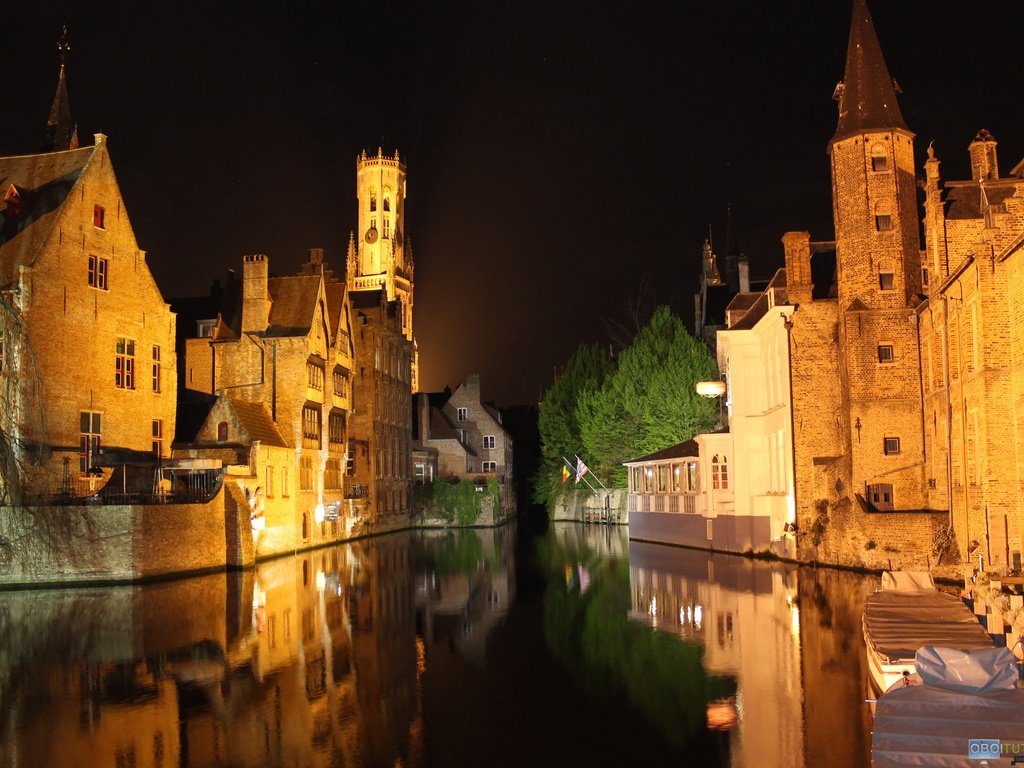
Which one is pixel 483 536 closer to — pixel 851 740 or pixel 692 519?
pixel 692 519

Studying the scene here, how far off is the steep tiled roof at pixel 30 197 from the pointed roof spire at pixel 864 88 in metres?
30.7

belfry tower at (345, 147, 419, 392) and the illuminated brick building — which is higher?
belfry tower at (345, 147, 419, 392)

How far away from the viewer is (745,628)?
22.0 meters

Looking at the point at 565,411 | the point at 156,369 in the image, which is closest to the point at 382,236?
the point at 565,411

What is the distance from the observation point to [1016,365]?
2706 centimetres

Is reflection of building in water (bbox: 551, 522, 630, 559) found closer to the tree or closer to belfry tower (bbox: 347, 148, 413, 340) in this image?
the tree

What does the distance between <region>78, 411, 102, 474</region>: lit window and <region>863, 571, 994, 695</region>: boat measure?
1220 inches

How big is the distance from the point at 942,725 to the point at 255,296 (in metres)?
44.8

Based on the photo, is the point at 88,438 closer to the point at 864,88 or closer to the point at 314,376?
the point at 314,376

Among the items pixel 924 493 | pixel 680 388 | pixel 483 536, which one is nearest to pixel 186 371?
pixel 483 536

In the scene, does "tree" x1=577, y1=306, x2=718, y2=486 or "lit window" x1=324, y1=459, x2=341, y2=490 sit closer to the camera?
"lit window" x1=324, y1=459, x2=341, y2=490

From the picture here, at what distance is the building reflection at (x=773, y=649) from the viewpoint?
12.5 meters

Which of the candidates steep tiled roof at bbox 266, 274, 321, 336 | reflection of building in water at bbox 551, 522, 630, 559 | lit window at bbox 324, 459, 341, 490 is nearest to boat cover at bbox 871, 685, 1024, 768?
reflection of building in water at bbox 551, 522, 630, 559

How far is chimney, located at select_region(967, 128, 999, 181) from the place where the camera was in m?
35.5
